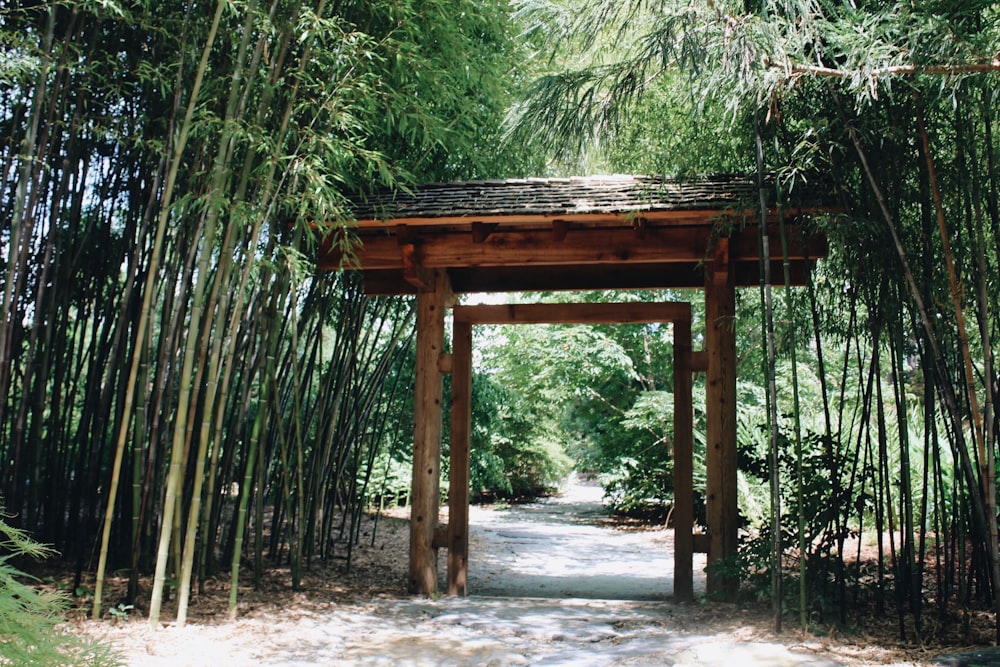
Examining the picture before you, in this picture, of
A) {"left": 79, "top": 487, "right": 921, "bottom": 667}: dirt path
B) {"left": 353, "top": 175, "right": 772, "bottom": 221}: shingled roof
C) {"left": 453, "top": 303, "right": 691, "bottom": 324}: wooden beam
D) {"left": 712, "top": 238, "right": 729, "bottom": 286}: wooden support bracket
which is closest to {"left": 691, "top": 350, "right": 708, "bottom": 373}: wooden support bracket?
{"left": 453, "top": 303, "right": 691, "bottom": 324}: wooden beam

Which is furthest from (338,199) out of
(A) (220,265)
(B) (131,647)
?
(B) (131,647)

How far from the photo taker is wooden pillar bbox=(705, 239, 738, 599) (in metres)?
4.39

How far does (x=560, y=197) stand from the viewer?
14.8ft

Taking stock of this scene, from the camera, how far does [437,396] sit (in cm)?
482

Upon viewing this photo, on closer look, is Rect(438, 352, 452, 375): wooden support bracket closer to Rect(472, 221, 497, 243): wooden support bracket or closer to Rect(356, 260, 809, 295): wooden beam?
Rect(356, 260, 809, 295): wooden beam

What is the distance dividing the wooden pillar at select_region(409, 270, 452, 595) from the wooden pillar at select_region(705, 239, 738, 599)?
147cm

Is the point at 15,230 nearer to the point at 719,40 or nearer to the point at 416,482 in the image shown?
the point at 416,482

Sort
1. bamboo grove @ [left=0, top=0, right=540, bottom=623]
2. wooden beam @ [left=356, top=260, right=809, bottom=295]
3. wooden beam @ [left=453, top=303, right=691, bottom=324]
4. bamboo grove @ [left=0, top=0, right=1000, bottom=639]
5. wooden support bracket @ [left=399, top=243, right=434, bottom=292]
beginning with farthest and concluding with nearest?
wooden beam @ [left=356, top=260, right=809, bottom=295] < wooden beam @ [left=453, top=303, right=691, bottom=324] < wooden support bracket @ [left=399, top=243, right=434, bottom=292] < bamboo grove @ [left=0, top=0, right=540, bottom=623] < bamboo grove @ [left=0, top=0, right=1000, bottom=639]

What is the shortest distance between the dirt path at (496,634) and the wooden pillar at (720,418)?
0.31 m

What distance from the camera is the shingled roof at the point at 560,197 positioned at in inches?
166

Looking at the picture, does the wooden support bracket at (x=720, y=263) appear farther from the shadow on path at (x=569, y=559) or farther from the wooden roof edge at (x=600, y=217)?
the shadow on path at (x=569, y=559)

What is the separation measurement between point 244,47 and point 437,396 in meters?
2.07

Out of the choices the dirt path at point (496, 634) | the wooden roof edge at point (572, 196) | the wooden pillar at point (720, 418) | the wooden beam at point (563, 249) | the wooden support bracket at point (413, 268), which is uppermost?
the wooden roof edge at point (572, 196)

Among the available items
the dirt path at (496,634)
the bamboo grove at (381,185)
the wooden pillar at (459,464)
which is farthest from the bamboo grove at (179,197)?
the wooden pillar at (459,464)
